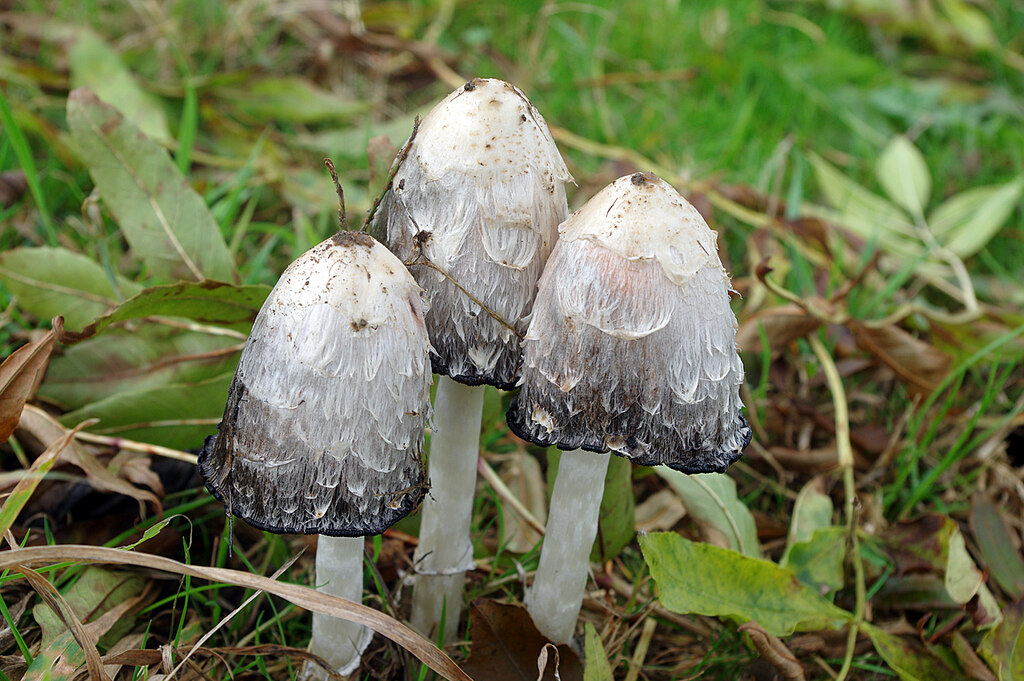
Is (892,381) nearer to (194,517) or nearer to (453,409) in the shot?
(453,409)

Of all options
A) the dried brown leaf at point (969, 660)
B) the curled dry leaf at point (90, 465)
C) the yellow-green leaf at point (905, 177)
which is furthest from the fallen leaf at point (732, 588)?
the yellow-green leaf at point (905, 177)

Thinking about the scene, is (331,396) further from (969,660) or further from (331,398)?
(969,660)

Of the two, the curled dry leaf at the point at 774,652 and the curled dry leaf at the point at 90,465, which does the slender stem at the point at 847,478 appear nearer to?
the curled dry leaf at the point at 774,652

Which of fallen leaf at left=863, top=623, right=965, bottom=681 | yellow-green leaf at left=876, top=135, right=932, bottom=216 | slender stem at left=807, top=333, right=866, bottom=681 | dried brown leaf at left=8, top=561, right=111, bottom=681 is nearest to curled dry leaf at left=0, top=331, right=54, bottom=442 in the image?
dried brown leaf at left=8, top=561, right=111, bottom=681

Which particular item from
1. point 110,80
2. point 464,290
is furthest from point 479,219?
point 110,80

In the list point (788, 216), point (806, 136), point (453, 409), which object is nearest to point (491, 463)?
point (453, 409)

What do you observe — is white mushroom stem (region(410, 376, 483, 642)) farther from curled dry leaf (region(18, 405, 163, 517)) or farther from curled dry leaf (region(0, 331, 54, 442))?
curled dry leaf (region(0, 331, 54, 442))
